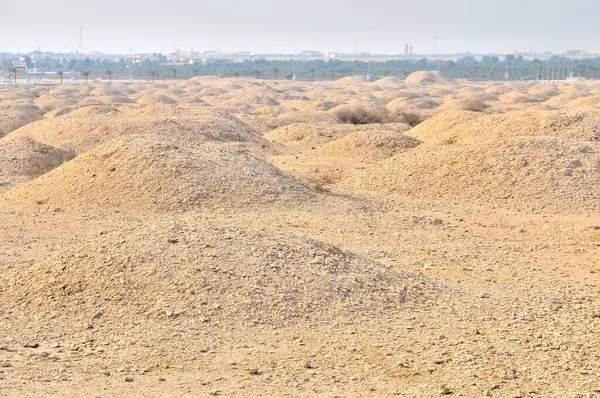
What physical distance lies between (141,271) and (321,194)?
7.58 m

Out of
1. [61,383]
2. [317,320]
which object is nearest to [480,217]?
[317,320]

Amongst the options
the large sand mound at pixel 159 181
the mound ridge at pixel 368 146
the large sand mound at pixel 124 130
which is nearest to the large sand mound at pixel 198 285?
the large sand mound at pixel 159 181

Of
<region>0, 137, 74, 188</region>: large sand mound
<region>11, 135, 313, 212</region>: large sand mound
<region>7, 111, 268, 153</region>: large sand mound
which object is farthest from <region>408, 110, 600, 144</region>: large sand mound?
<region>0, 137, 74, 188</region>: large sand mound

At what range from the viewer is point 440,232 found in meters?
14.0

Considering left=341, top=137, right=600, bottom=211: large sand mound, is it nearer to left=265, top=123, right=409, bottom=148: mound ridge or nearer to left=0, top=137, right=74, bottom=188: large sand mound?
left=0, top=137, right=74, bottom=188: large sand mound

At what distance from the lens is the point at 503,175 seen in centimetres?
1703

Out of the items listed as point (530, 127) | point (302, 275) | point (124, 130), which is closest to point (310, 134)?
point (124, 130)

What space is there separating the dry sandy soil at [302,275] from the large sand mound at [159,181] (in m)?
0.04

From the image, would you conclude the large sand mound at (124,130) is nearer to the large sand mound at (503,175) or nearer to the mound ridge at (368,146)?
the mound ridge at (368,146)

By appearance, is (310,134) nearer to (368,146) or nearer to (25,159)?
(368,146)

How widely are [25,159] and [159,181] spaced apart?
5482 millimetres

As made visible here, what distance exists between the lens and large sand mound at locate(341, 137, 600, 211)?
16.3m

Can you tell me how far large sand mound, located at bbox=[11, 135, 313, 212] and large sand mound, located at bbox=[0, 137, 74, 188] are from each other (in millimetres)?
2173

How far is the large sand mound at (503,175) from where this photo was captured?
53.5 feet
